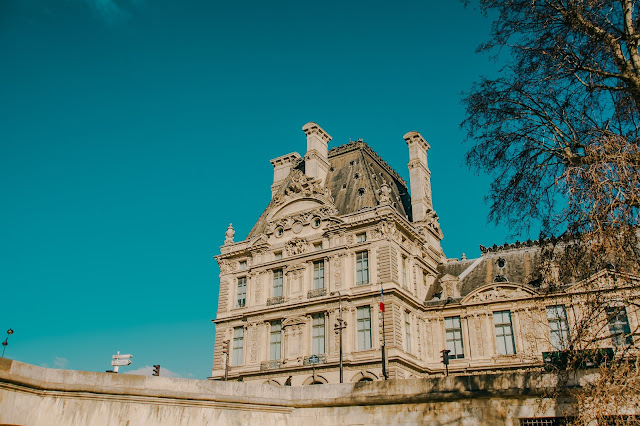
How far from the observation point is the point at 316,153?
151 ft

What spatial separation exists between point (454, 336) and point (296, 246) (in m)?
12.6

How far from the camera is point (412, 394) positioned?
14469 millimetres

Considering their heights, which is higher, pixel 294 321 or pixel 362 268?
pixel 362 268

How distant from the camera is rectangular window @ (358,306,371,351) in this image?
116 feet

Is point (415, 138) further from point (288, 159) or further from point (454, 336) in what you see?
point (454, 336)

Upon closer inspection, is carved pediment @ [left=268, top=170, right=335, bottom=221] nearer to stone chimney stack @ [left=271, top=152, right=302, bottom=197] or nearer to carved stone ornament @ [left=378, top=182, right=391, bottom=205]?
carved stone ornament @ [left=378, top=182, right=391, bottom=205]

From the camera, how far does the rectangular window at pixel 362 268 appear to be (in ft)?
123

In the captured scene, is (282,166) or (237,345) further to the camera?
(282,166)

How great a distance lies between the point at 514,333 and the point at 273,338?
52.7ft

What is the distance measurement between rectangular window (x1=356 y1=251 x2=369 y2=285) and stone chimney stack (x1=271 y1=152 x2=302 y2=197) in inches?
563

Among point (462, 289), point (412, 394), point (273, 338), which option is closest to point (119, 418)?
point (412, 394)

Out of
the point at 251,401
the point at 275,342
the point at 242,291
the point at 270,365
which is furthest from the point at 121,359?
the point at 242,291

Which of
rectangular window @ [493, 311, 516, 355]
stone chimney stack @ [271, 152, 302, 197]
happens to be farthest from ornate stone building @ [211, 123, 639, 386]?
stone chimney stack @ [271, 152, 302, 197]

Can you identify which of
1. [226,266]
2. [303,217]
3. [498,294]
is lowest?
[498,294]
